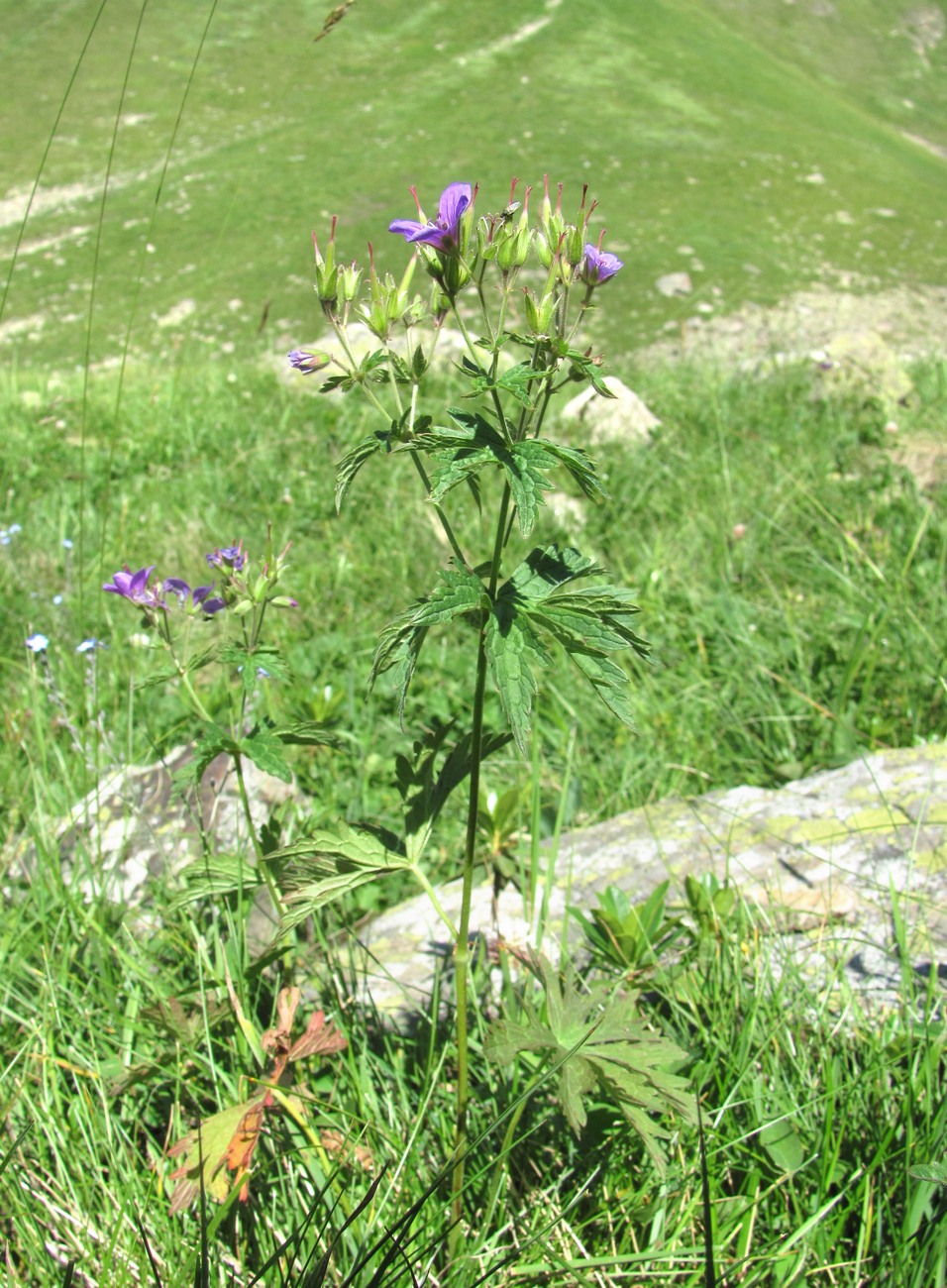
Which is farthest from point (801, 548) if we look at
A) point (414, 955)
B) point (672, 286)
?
point (672, 286)

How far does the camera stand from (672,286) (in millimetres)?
11664

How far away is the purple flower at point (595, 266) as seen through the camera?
46.3 inches

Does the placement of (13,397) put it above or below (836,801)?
below

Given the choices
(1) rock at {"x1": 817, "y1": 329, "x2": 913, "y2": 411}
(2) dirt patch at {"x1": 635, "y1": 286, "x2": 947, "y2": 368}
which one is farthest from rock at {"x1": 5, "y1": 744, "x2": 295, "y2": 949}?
(2) dirt patch at {"x1": 635, "y1": 286, "x2": 947, "y2": 368}

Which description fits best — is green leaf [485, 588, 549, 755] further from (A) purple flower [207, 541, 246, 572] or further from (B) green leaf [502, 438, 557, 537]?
(A) purple flower [207, 541, 246, 572]

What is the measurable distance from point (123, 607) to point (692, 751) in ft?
7.08

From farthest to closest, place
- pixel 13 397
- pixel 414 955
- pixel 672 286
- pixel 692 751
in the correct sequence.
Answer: pixel 672 286
pixel 13 397
pixel 692 751
pixel 414 955

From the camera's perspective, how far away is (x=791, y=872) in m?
1.92

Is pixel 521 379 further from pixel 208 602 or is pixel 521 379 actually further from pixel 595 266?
pixel 208 602

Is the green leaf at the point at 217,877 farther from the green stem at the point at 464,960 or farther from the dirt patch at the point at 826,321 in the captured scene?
the dirt patch at the point at 826,321

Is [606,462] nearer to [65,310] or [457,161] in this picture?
[65,310]

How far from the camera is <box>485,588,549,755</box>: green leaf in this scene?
104 cm

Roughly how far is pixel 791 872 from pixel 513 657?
1.15 m

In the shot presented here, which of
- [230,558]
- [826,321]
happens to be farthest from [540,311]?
[826,321]
